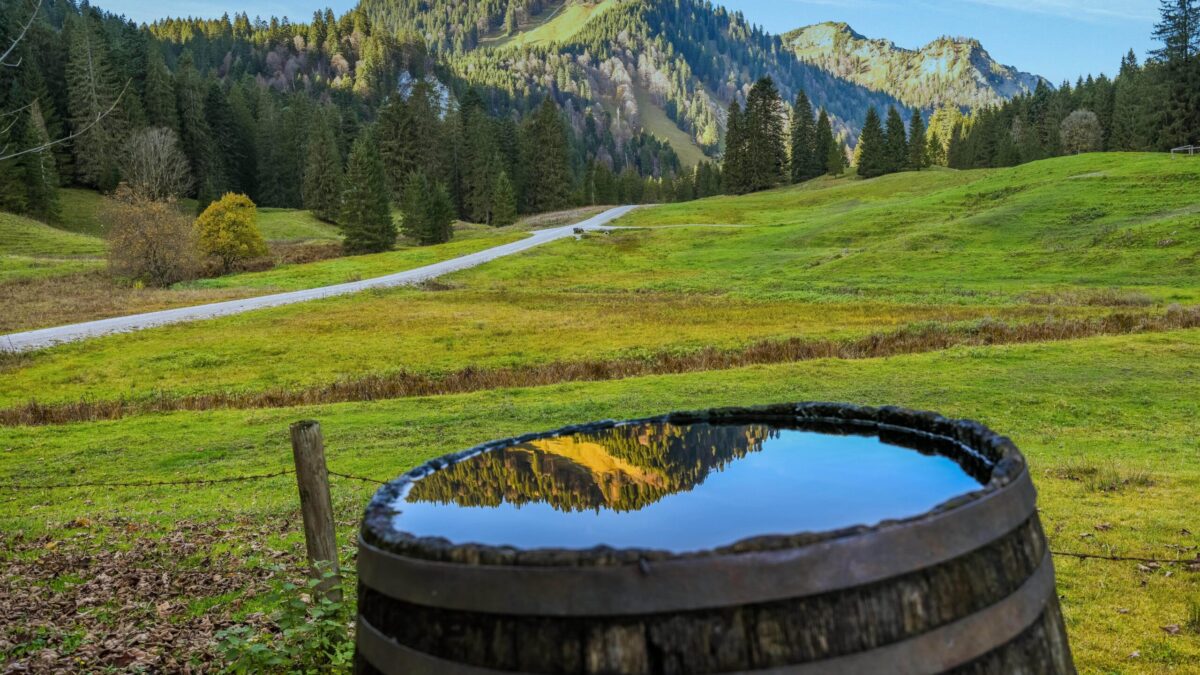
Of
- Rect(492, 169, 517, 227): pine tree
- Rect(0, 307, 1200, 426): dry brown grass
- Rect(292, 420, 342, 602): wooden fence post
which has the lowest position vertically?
Rect(0, 307, 1200, 426): dry brown grass

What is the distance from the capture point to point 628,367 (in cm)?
2431

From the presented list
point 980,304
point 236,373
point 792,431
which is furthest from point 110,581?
point 980,304

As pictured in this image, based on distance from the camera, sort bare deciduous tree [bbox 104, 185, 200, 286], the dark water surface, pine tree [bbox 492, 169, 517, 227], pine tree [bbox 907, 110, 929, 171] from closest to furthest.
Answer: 1. the dark water surface
2. bare deciduous tree [bbox 104, 185, 200, 286]
3. pine tree [bbox 492, 169, 517, 227]
4. pine tree [bbox 907, 110, 929, 171]

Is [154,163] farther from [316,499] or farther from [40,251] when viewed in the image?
[316,499]

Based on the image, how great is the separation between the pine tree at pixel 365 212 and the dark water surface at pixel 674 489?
76.0 meters

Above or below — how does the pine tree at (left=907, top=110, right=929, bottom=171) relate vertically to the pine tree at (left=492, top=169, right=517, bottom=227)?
above

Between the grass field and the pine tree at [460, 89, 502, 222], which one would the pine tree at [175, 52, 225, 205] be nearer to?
the pine tree at [460, 89, 502, 222]

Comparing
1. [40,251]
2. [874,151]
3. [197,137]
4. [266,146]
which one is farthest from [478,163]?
[874,151]

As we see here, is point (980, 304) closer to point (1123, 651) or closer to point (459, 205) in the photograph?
point (1123, 651)

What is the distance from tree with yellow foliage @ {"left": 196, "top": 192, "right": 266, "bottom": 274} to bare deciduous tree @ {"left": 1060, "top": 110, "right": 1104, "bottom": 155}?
344 ft

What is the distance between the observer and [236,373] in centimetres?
2667

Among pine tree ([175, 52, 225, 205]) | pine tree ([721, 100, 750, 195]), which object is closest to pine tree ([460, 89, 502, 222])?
pine tree ([175, 52, 225, 205])

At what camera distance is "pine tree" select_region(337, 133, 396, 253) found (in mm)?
75812

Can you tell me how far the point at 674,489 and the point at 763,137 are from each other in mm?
117690
